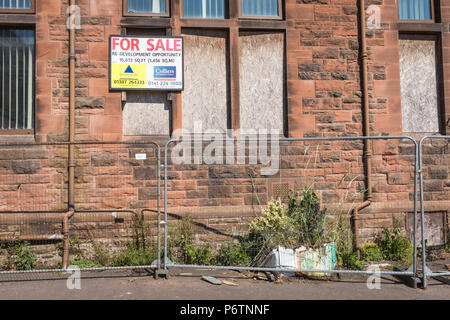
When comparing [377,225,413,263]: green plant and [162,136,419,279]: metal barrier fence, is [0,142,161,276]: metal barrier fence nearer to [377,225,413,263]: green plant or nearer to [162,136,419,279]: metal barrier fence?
[162,136,419,279]: metal barrier fence

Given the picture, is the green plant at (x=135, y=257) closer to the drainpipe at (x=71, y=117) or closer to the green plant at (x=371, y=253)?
the drainpipe at (x=71, y=117)

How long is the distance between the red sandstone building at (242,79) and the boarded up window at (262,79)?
2 centimetres

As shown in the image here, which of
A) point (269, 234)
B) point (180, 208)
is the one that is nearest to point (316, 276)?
point (269, 234)

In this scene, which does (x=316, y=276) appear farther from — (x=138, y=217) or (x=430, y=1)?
(x=430, y=1)

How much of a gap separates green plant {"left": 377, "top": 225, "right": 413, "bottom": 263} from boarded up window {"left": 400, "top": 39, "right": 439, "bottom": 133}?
6.52ft

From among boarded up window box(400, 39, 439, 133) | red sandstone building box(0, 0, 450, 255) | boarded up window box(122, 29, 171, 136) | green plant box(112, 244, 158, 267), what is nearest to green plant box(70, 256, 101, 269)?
green plant box(112, 244, 158, 267)

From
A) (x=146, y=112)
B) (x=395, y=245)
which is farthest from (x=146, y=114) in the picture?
(x=395, y=245)

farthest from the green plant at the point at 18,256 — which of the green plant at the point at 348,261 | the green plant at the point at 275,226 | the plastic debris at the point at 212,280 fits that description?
the green plant at the point at 348,261

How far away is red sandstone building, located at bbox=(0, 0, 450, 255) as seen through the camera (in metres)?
6.71

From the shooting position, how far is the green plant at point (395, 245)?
6512mm

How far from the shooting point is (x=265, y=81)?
7188 millimetres

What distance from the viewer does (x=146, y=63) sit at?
6816 millimetres

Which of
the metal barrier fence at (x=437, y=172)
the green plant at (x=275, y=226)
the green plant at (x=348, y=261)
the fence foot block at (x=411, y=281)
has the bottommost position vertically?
the fence foot block at (x=411, y=281)

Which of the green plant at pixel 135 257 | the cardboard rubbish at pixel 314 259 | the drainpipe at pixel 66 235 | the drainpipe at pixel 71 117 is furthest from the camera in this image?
the drainpipe at pixel 71 117
